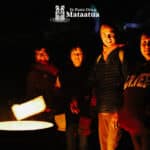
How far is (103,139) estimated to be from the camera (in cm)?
819

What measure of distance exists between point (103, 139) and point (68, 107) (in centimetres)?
68

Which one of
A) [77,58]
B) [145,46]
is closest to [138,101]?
[145,46]

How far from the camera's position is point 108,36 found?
8.08m

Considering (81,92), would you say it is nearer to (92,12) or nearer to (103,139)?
(103,139)

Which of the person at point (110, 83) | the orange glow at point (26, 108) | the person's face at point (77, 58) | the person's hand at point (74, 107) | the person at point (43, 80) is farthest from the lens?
the person at point (43, 80)

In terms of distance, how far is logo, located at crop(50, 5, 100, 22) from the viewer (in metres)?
29.1

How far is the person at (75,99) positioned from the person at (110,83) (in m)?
0.34

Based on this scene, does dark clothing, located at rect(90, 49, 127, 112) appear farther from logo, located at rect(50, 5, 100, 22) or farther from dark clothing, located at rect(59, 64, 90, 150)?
logo, located at rect(50, 5, 100, 22)

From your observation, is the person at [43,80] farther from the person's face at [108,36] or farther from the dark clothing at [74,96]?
the person's face at [108,36]

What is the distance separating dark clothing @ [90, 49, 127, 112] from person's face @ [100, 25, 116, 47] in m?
0.14

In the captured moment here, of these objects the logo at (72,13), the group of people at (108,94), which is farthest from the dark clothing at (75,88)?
the logo at (72,13)

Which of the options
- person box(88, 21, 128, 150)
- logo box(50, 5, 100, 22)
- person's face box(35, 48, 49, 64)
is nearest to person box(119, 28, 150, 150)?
person box(88, 21, 128, 150)

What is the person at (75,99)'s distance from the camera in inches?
331

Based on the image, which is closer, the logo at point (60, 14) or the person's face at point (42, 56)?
the person's face at point (42, 56)
